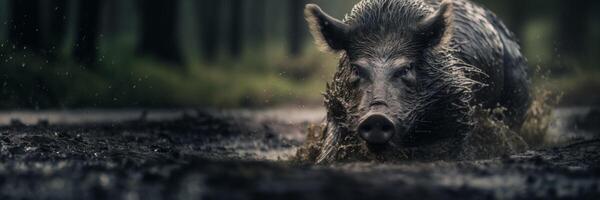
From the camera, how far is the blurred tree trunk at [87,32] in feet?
64.3

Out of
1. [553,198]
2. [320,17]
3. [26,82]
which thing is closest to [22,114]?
[26,82]

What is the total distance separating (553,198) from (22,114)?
1039cm

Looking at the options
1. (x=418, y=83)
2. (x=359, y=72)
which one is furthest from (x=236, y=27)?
(x=359, y=72)

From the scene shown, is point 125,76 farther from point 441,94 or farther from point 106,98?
point 441,94

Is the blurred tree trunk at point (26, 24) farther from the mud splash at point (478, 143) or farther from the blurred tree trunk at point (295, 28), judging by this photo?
the blurred tree trunk at point (295, 28)

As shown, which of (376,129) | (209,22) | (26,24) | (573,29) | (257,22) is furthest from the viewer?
(257,22)

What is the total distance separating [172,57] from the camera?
22.2 meters

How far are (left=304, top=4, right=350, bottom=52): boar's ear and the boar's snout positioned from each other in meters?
1.63

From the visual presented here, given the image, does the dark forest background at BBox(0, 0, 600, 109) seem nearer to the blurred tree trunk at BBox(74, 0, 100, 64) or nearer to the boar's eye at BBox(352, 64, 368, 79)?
the blurred tree trunk at BBox(74, 0, 100, 64)

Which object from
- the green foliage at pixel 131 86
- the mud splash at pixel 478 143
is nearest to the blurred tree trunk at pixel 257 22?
the green foliage at pixel 131 86

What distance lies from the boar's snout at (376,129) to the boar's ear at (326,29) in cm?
163

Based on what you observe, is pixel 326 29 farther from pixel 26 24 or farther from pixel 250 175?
pixel 26 24

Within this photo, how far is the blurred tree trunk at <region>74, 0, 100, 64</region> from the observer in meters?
19.6

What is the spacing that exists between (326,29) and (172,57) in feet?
47.7
